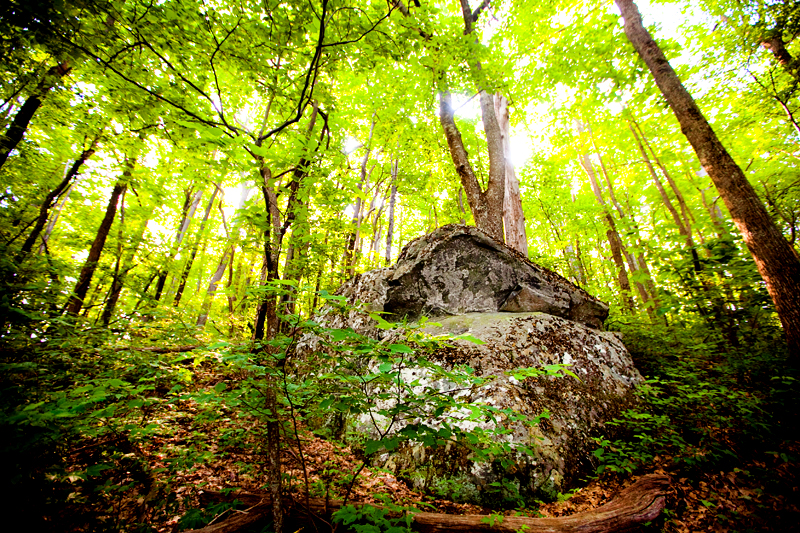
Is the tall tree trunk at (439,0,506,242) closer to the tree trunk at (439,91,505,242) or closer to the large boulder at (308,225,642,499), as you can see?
the tree trunk at (439,91,505,242)

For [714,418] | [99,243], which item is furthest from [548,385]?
[99,243]

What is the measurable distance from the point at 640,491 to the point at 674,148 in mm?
12951

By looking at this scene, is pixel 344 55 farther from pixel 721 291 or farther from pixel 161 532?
pixel 721 291

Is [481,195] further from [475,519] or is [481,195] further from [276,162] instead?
[475,519]

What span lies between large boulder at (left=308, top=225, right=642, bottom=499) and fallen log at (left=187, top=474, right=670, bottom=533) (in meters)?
0.55

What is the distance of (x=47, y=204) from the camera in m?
4.39

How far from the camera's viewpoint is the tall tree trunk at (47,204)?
3.86 m

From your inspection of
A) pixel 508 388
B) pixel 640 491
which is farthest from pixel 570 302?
pixel 640 491

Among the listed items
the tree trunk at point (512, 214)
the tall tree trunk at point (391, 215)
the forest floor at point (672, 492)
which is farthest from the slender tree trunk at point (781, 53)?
the tall tree trunk at point (391, 215)

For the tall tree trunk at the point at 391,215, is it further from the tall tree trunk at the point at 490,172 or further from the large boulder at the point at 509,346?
the large boulder at the point at 509,346

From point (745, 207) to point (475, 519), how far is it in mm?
5864

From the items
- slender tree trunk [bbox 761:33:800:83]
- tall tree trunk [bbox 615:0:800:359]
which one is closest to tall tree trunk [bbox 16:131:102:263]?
tall tree trunk [bbox 615:0:800:359]

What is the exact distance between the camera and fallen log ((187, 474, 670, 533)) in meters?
2.01

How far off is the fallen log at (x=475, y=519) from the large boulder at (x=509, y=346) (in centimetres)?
55
